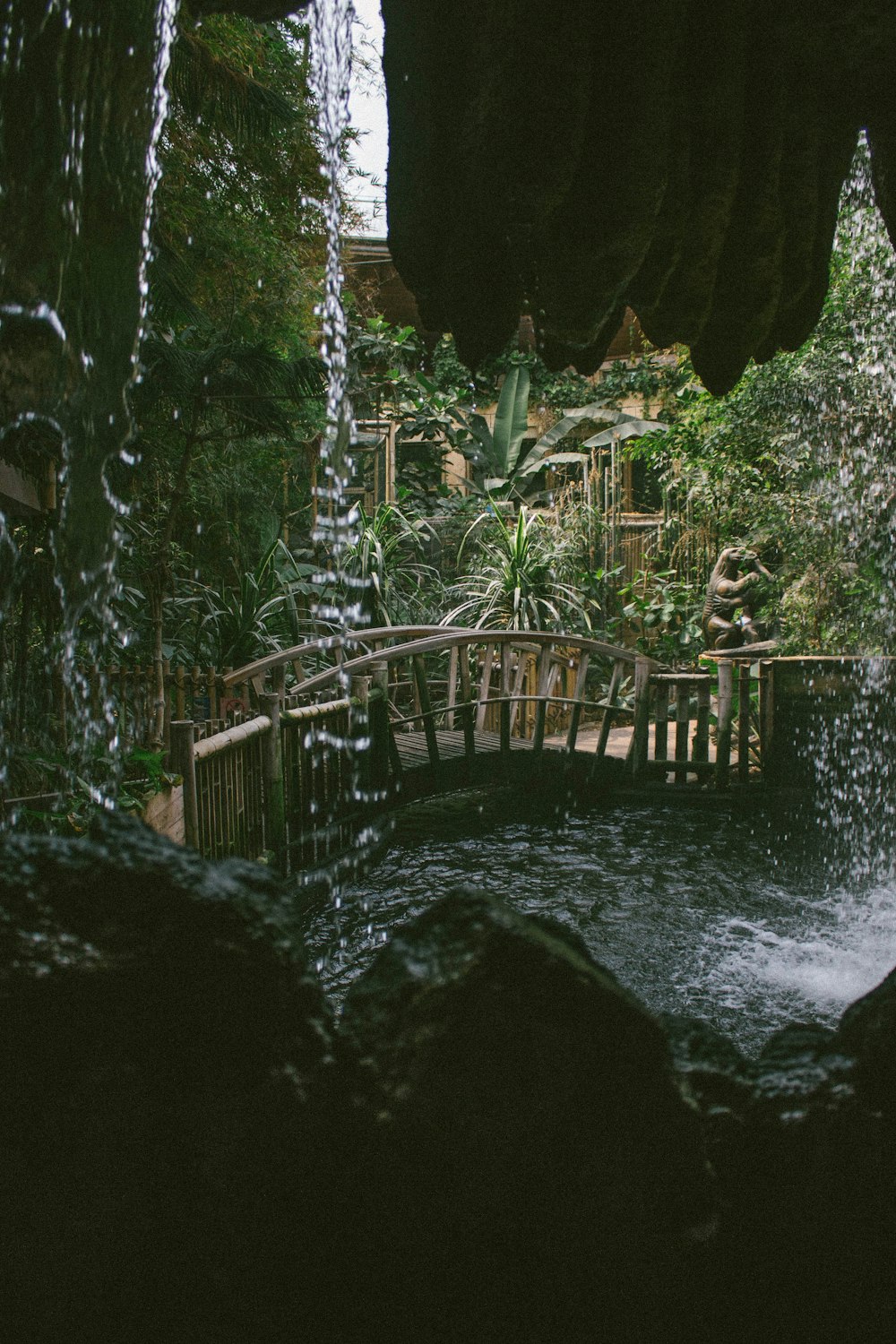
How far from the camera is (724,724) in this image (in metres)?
7.45

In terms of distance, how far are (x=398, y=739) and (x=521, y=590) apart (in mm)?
3247

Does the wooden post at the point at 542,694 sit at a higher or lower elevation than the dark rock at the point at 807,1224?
lower

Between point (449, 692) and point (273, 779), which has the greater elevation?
point (449, 692)

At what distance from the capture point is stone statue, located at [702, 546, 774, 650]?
10.4 m

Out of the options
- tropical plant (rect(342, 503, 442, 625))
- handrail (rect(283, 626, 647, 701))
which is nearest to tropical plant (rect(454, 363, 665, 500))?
tropical plant (rect(342, 503, 442, 625))

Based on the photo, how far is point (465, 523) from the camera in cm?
1302

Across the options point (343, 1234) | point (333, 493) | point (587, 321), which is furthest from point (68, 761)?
point (333, 493)

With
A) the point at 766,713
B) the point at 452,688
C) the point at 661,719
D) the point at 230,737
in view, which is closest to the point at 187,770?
the point at 230,737

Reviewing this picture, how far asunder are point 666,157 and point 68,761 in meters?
4.27

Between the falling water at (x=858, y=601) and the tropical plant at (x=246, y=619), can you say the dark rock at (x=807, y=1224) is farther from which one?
the tropical plant at (x=246, y=619)

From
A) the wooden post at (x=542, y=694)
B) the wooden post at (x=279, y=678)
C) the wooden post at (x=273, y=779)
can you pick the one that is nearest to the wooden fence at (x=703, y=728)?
the wooden post at (x=542, y=694)

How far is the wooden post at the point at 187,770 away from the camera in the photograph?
425cm

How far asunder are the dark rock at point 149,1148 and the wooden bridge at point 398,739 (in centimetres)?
362

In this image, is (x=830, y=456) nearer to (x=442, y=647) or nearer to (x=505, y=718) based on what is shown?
(x=505, y=718)
